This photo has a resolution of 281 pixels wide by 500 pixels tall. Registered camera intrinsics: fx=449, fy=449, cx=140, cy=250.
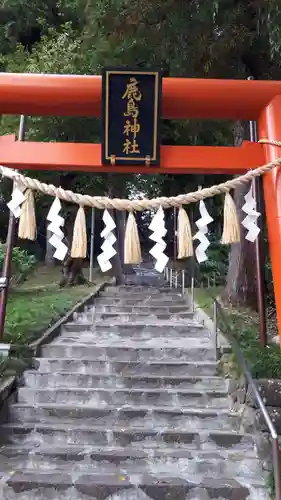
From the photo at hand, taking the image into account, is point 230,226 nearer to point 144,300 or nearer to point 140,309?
point 140,309

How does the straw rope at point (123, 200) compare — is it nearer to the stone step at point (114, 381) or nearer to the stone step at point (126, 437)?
the stone step at point (126, 437)

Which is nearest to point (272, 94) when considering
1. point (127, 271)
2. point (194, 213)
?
point (194, 213)

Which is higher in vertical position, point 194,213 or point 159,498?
point 194,213

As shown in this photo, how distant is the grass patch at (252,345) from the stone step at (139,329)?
53 cm

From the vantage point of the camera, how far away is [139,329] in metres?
8.02

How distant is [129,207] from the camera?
3123 millimetres

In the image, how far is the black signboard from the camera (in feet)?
11.2

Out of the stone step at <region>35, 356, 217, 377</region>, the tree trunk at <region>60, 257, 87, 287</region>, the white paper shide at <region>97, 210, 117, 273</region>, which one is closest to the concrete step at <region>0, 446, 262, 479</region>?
the stone step at <region>35, 356, 217, 377</region>

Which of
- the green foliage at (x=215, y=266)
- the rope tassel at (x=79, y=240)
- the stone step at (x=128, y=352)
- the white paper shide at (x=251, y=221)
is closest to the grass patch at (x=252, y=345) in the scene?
the stone step at (x=128, y=352)

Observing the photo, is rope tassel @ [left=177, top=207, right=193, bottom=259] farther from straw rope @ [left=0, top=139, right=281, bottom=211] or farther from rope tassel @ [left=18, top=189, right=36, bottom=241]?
rope tassel @ [left=18, top=189, right=36, bottom=241]

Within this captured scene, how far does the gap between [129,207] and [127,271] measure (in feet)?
54.6

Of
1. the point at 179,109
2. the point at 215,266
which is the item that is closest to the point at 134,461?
the point at 179,109

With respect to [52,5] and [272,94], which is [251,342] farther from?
[52,5]

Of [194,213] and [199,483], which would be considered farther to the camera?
[194,213]
